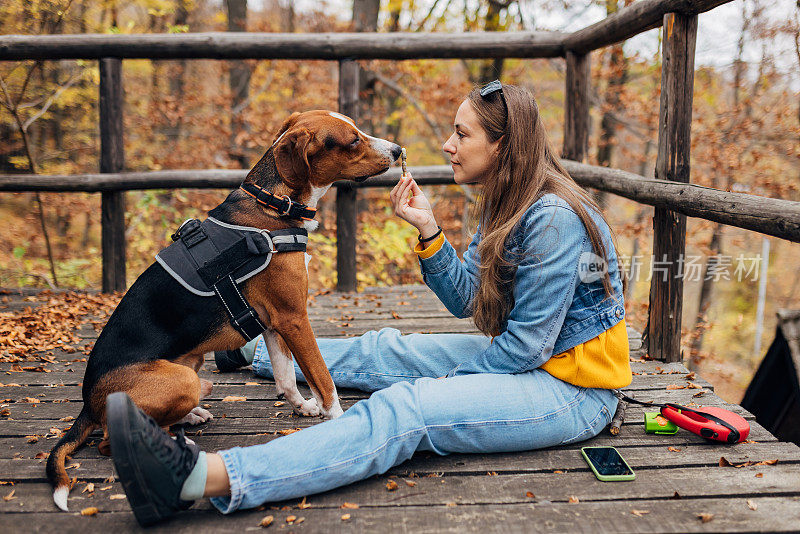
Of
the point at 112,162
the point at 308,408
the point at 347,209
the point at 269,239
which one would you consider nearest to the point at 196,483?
the point at 308,408

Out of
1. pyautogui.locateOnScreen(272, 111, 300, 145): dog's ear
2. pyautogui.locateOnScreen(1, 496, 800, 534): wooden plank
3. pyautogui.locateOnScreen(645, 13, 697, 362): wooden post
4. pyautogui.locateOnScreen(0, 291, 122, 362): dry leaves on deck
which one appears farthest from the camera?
pyautogui.locateOnScreen(0, 291, 122, 362): dry leaves on deck

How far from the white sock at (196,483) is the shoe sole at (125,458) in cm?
11

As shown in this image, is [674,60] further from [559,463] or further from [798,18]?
[798,18]

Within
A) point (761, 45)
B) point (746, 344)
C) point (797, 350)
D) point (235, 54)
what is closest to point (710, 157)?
point (761, 45)

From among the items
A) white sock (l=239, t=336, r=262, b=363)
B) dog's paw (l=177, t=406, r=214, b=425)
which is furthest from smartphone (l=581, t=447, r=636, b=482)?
white sock (l=239, t=336, r=262, b=363)

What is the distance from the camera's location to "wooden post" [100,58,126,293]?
5484 millimetres

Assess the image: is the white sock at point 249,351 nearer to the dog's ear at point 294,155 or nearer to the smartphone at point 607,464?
the dog's ear at point 294,155

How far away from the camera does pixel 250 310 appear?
2.96 m

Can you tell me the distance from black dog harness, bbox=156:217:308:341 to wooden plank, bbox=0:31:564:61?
2.92 metres

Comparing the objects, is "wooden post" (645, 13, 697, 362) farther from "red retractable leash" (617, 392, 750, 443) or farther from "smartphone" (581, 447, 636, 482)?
"smartphone" (581, 447, 636, 482)

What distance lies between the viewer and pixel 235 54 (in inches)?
214

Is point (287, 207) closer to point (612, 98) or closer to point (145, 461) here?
point (145, 461)

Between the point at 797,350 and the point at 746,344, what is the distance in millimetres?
10873

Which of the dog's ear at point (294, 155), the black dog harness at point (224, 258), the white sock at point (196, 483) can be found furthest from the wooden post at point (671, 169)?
the white sock at point (196, 483)
